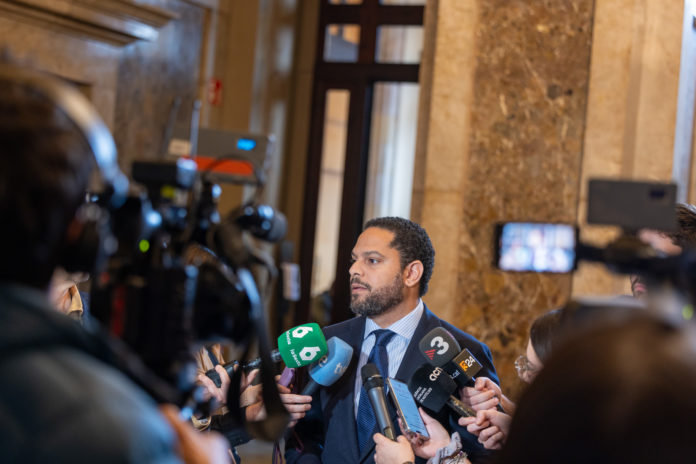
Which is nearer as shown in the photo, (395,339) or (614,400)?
(614,400)

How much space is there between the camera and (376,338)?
9.94 ft

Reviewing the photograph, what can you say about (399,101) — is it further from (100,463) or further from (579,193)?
(100,463)

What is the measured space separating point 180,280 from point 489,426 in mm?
1415

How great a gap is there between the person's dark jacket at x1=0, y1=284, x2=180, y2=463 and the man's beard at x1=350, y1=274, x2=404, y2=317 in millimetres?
2110

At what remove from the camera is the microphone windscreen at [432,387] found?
8.63 feet

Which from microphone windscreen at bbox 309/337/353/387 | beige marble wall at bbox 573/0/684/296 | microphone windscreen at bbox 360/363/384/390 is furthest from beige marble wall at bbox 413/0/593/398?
microphone windscreen at bbox 360/363/384/390

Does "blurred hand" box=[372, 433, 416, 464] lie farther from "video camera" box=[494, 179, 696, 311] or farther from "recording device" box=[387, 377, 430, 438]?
"video camera" box=[494, 179, 696, 311]

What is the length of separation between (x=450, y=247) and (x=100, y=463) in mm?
3573

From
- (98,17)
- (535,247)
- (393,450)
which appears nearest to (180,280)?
(535,247)

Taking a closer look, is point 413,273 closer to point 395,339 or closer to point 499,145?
point 395,339

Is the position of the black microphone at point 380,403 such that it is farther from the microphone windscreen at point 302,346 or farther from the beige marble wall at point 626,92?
the beige marble wall at point 626,92

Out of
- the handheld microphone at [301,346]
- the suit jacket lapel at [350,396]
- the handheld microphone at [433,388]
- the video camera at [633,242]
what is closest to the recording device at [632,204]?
the video camera at [633,242]

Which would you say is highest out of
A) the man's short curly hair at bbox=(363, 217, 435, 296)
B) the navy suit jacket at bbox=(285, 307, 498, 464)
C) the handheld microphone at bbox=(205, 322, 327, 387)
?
the man's short curly hair at bbox=(363, 217, 435, 296)

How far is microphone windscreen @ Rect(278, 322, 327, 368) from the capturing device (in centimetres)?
270
